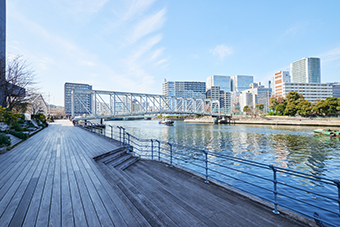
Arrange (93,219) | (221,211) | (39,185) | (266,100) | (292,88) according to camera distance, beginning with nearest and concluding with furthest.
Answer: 1. (93,219)
2. (221,211)
3. (39,185)
4. (292,88)
5. (266,100)

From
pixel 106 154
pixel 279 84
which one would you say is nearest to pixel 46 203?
pixel 106 154

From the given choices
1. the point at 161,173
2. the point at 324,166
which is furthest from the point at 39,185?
the point at 324,166

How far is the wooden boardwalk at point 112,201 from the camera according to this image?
2.91 m

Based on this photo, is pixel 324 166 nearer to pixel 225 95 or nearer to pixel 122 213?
pixel 122 213

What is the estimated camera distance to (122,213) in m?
3.03

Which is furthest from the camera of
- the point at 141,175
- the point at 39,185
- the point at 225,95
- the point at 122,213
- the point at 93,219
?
the point at 225,95

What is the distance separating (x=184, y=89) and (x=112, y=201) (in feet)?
487

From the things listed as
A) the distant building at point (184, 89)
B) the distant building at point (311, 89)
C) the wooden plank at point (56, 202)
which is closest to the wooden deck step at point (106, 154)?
the wooden plank at point (56, 202)

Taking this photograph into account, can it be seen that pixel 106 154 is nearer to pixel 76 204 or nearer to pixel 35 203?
pixel 35 203

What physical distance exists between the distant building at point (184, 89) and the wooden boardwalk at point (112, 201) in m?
140

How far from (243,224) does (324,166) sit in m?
12.7

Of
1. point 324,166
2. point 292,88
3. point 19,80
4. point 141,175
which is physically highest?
point 292,88

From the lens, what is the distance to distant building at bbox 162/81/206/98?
146 metres

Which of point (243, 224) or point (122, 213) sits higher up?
point (122, 213)
